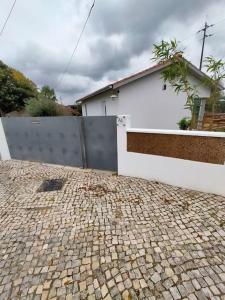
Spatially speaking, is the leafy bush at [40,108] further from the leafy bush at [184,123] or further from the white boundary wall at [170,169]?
the leafy bush at [184,123]

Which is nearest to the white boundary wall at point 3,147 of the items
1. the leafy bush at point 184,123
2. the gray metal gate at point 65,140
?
the gray metal gate at point 65,140

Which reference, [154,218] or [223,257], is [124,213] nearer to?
[154,218]

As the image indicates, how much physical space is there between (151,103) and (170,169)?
4.82 m

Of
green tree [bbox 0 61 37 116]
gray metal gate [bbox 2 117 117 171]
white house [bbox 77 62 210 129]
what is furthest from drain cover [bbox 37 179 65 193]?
green tree [bbox 0 61 37 116]

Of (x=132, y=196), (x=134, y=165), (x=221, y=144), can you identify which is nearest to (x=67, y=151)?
(x=134, y=165)

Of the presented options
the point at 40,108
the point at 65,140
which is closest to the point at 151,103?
the point at 65,140

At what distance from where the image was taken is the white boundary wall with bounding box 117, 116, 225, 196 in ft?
11.0

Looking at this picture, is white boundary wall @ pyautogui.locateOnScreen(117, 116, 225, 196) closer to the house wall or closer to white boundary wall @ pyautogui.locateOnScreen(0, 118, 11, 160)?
the house wall

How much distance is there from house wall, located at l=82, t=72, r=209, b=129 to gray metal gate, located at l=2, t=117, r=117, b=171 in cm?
331

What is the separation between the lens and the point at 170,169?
3885 mm

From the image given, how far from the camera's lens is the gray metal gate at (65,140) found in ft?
15.8

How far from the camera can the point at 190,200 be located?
333cm

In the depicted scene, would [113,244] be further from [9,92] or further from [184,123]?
[9,92]

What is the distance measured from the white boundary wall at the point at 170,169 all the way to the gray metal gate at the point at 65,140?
39cm
